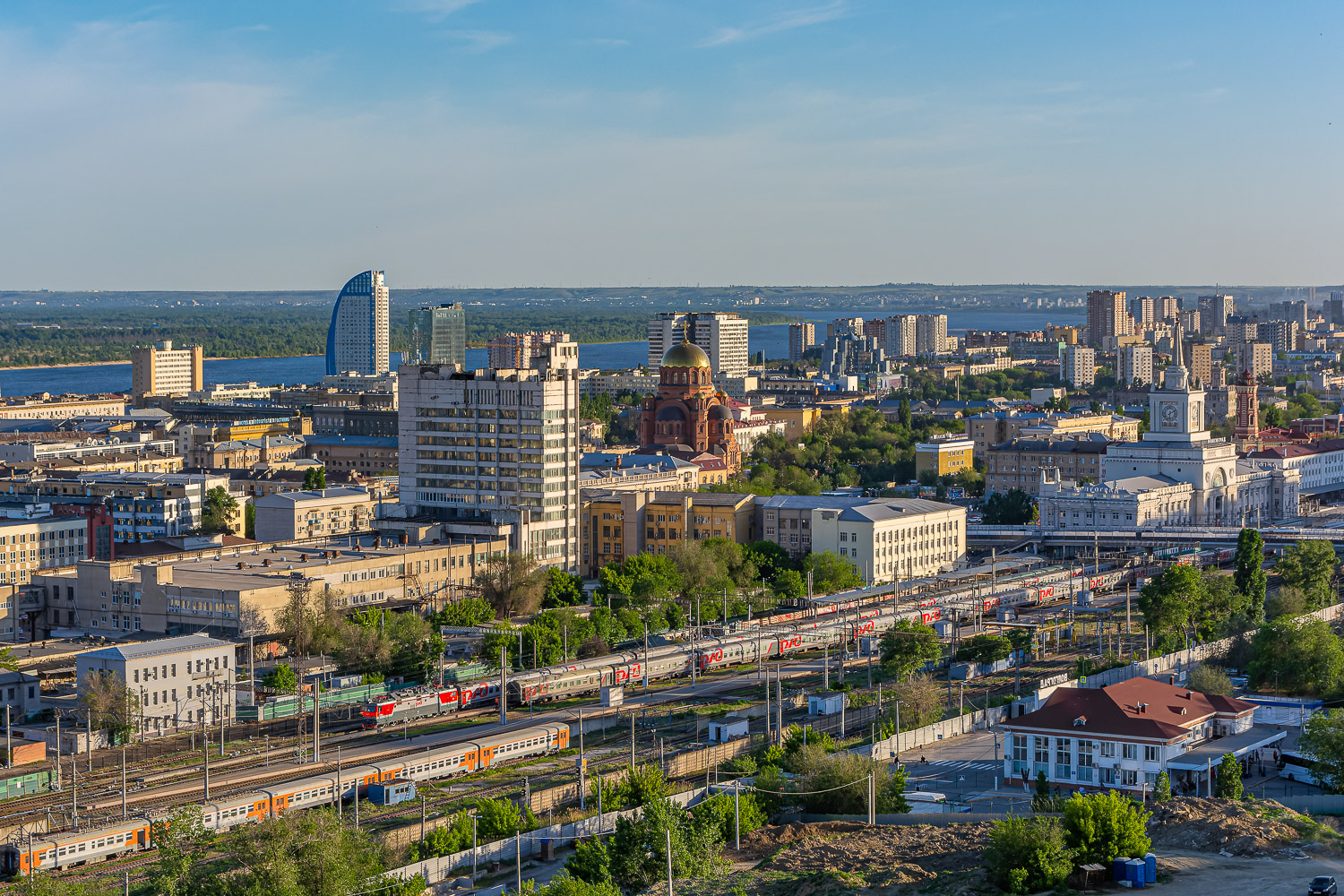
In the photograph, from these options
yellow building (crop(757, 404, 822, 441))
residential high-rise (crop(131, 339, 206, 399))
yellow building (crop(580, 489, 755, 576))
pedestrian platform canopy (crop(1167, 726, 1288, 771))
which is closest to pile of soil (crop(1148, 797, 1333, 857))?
pedestrian platform canopy (crop(1167, 726, 1288, 771))

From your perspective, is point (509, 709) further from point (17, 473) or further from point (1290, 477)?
point (1290, 477)

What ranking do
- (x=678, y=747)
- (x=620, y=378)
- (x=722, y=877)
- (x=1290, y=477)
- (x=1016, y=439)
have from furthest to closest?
(x=620, y=378)
(x=1016, y=439)
(x=1290, y=477)
(x=678, y=747)
(x=722, y=877)

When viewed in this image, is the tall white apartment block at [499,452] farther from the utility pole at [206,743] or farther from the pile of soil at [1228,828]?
the pile of soil at [1228,828]

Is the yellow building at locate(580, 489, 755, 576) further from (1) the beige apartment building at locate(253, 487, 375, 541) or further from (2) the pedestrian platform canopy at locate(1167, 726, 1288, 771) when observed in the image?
(2) the pedestrian platform canopy at locate(1167, 726, 1288, 771)

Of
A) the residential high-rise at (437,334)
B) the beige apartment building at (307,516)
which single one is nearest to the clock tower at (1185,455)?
the beige apartment building at (307,516)

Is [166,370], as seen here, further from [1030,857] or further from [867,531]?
[1030,857]

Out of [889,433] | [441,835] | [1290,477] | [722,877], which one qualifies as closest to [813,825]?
[722,877]
